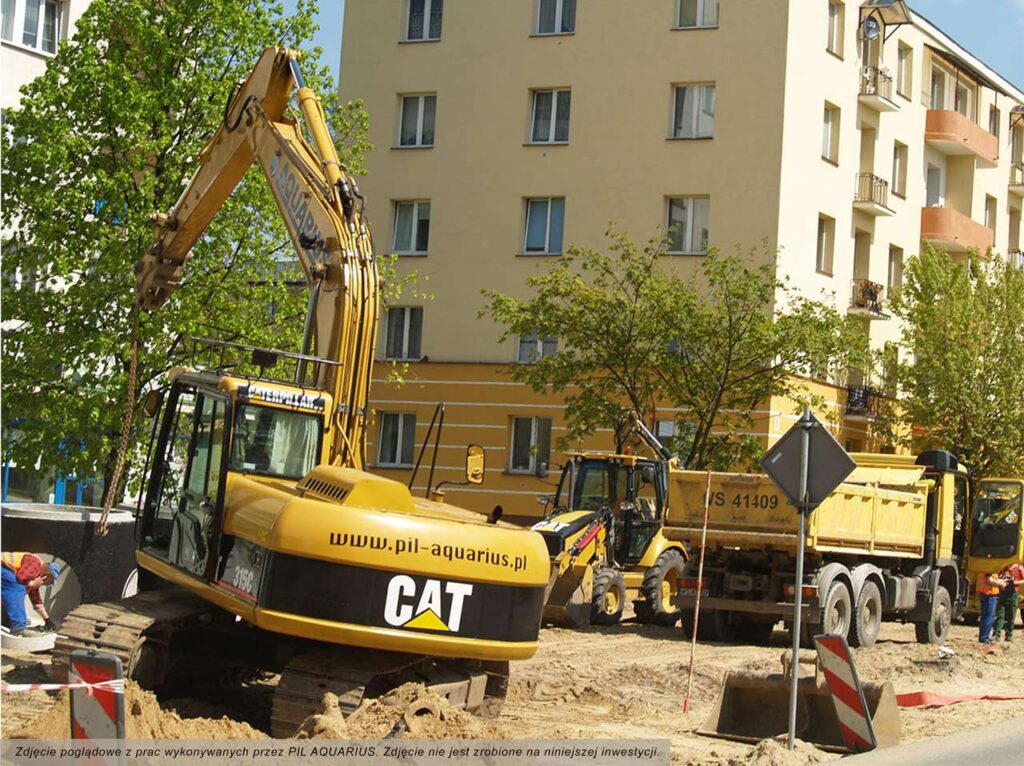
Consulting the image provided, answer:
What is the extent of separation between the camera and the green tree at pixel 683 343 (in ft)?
97.1

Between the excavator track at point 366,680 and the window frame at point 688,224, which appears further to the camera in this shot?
the window frame at point 688,224

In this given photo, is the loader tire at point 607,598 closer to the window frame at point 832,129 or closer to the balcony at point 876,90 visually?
the window frame at point 832,129

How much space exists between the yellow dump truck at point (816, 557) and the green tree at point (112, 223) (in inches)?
275

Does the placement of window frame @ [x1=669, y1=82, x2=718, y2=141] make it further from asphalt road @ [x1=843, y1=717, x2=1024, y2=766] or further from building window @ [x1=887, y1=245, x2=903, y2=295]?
asphalt road @ [x1=843, y1=717, x2=1024, y2=766]

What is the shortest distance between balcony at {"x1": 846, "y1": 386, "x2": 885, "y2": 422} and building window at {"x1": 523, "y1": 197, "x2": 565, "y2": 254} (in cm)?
909

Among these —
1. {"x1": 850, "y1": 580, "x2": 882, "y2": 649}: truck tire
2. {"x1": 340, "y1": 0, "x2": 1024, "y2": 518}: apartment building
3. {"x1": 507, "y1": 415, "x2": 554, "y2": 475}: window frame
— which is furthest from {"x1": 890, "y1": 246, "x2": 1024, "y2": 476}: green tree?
{"x1": 850, "y1": 580, "x2": 882, "y2": 649}: truck tire

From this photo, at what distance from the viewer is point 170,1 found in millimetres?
22672

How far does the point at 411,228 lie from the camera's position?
41.5 metres

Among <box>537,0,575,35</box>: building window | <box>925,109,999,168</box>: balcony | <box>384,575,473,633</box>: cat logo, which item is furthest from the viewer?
<box>925,109,999,168</box>: balcony

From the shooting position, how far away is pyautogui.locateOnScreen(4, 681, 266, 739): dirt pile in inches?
374

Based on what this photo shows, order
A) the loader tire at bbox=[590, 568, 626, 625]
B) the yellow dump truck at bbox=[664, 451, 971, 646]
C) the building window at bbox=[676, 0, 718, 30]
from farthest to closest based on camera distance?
1. the building window at bbox=[676, 0, 718, 30]
2. the loader tire at bbox=[590, 568, 626, 625]
3. the yellow dump truck at bbox=[664, 451, 971, 646]

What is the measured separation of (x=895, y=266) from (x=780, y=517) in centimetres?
2627

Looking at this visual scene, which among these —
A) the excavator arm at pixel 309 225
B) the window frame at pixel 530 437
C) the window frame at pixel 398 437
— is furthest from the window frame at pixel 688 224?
the excavator arm at pixel 309 225

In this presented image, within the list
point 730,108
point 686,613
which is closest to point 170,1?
point 686,613
